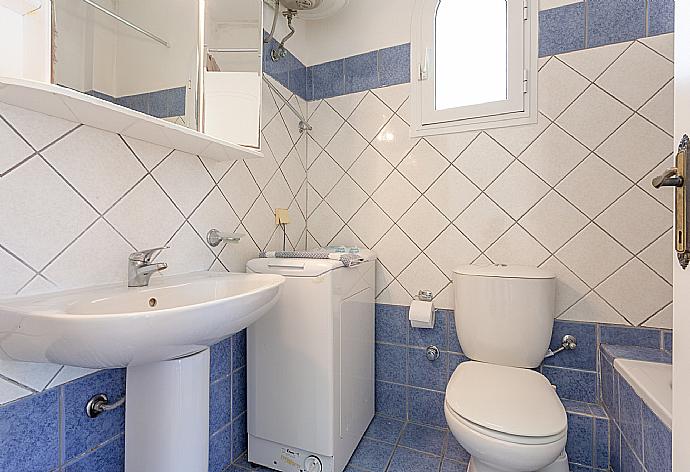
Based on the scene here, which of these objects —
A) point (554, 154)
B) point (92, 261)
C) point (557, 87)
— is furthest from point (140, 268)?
point (557, 87)

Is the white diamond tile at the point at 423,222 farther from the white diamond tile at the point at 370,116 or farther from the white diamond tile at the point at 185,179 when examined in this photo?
the white diamond tile at the point at 185,179

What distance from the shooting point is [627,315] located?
4.65ft


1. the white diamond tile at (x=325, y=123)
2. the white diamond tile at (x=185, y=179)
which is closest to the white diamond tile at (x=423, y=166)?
the white diamond tile at (x=325, y=123)

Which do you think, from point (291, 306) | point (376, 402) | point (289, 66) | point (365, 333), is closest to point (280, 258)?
point (291, 306)

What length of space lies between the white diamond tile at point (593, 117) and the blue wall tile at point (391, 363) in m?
1.28

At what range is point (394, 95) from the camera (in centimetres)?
185

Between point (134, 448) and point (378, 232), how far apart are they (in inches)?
52.6

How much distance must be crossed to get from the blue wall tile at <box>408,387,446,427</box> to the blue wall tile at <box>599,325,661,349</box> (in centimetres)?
75

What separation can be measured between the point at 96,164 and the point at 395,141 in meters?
1.32

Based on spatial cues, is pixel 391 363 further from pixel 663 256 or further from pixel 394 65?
pixel 394 65

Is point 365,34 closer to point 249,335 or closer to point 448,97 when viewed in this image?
point 448,97

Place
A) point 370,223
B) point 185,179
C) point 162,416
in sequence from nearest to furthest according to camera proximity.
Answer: point 162,416 → point 185,179 → point 370,223

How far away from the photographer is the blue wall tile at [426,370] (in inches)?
66.9

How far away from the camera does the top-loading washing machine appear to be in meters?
1.33
